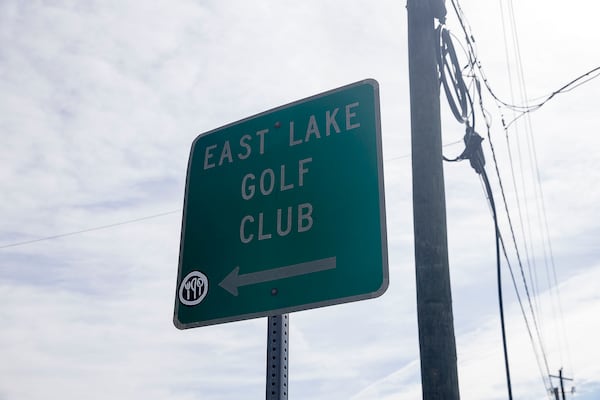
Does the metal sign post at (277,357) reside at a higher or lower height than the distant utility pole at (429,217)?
lower

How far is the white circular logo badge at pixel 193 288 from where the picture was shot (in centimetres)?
335

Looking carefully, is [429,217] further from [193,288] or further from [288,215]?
[193,288]

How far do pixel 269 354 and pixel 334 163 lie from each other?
101cm

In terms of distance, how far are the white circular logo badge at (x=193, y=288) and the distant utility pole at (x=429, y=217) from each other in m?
2.02

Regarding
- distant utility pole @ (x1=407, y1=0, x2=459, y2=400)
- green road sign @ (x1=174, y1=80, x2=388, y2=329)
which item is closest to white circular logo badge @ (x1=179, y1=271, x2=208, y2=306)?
green road sign @ (x1=174, y1=80, x2=388, y2=329)

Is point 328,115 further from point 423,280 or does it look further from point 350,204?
point 423,280

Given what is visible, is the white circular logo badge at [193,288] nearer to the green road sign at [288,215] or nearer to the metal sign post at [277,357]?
the green road sign at [288,215]

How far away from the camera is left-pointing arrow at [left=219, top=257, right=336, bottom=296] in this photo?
10.0 feet

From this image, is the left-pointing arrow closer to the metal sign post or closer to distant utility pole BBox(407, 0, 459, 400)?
the metal sign post

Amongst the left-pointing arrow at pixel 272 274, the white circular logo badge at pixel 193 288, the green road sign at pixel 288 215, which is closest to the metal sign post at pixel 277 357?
the green road sign at pixel 288 215

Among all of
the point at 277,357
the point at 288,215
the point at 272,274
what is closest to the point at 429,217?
the point at 288,215

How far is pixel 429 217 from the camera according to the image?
5.12 metres

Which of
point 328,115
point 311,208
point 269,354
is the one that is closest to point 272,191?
point 311,208

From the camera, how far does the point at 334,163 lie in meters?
3.32
